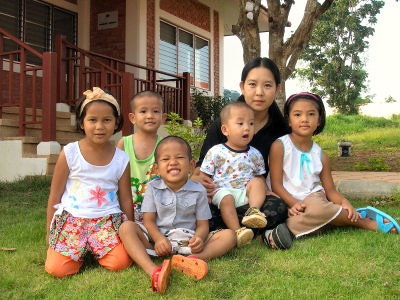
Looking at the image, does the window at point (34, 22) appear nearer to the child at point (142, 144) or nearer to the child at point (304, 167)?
the child at point (142, 144)

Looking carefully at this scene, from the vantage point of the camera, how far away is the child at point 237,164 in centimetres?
337

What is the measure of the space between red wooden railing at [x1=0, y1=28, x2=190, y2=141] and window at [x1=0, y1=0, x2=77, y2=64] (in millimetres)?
476

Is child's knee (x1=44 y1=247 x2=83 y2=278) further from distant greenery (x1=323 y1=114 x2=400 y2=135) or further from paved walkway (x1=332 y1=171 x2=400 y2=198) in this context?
distant greenery (x1=323 y1=114 x2=400 y2=135)

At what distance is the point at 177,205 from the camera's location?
299cm

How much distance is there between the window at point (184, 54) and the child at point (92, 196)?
839cm

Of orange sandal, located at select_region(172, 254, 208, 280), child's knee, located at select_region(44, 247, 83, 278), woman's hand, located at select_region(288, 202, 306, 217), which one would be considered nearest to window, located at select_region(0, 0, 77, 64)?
child's knee, located at select_region(44, 247, 83, 278)

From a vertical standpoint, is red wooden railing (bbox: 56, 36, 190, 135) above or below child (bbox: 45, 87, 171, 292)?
above

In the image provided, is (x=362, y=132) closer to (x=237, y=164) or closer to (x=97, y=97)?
(x=237, y=164)

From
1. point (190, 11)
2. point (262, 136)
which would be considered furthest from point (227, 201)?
point (190, 11)

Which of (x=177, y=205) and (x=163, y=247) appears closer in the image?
(x=163, y=247)

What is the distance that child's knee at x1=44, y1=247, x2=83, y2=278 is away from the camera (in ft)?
8.45

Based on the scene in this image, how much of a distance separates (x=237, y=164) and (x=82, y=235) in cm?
127

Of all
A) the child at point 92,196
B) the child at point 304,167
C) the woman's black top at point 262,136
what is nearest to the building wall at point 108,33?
the woman's black top at point 262,136

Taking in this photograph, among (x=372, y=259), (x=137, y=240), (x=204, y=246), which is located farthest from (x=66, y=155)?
(x=372, y=259)
